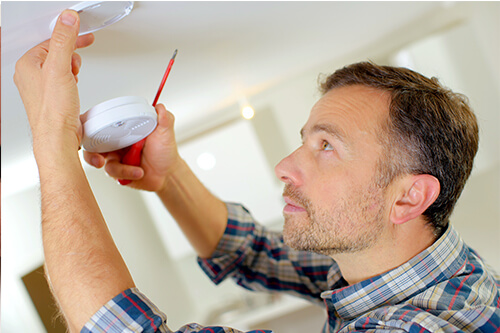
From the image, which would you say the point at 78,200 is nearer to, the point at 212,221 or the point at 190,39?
the point at 190,39

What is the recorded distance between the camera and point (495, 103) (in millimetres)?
2012

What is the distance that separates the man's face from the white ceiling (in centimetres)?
31

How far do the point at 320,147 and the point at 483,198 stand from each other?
1.47 meters

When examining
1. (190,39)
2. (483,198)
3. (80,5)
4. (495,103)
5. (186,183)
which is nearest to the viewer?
(80,5)

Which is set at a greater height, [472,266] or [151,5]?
[151,5]

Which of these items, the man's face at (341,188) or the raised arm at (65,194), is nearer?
the raised arm at (65,194)

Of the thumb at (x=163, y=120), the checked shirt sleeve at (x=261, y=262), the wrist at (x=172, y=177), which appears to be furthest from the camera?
the checked shirt sleeve at (x=261, y=262)

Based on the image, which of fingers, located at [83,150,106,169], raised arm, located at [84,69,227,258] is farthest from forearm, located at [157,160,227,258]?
fingers, located at [83,150,106,169]

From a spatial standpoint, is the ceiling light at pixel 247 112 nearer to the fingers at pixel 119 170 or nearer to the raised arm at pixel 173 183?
the raised arm at pixel 173 183

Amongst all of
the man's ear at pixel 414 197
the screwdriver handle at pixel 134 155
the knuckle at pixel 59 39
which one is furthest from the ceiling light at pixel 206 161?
the knuckle at pixel 59 39

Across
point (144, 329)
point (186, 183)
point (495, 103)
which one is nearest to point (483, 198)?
point (495, 103)

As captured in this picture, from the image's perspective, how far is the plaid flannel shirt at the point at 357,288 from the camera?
0.78 m

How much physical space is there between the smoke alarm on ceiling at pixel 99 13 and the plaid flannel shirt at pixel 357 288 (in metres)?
0.48

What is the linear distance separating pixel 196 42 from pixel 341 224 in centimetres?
54
